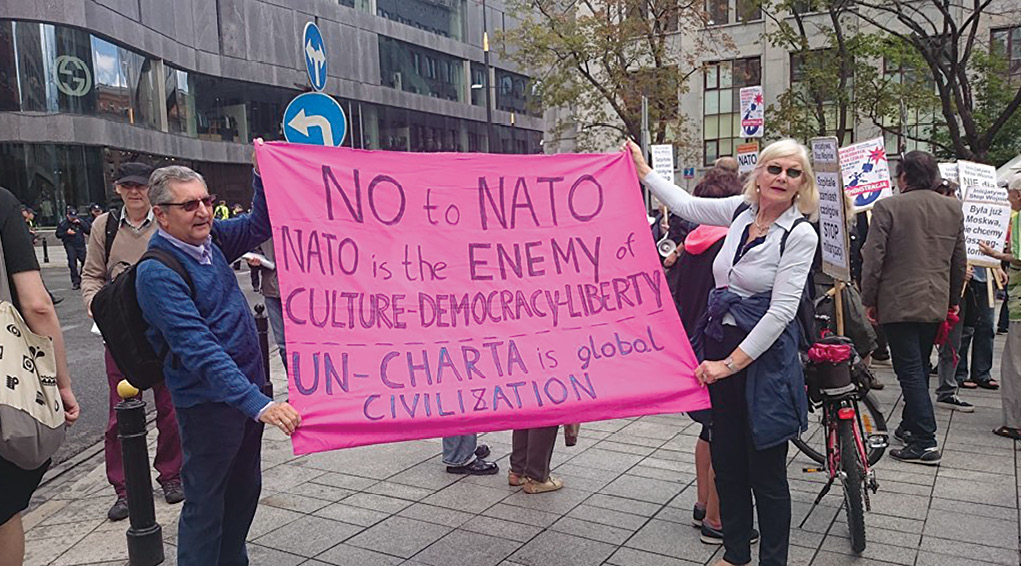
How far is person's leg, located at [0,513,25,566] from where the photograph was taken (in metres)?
2.75

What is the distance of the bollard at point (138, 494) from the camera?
3.80m

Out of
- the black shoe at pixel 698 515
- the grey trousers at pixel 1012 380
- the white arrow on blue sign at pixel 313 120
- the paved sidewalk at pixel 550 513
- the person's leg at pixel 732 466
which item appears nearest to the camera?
the person's leg at pixel 732 466

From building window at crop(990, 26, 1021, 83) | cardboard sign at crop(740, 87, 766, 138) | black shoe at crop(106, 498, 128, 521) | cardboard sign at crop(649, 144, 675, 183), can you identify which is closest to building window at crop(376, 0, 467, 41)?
building window at crop(990, 26, 1021, 83)

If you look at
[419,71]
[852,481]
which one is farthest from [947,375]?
[419,71]

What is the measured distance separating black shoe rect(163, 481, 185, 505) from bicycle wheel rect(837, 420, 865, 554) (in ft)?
12.4

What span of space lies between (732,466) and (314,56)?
17.0 feet

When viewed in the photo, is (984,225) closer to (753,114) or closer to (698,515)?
(698,515)

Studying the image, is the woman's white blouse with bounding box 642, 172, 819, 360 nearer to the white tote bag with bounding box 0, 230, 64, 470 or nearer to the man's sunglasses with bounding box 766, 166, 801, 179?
the man's sunglasses with bounding box 766, 166, 801, 179

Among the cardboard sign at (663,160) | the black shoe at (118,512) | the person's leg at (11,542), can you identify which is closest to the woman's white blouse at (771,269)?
the person's leg at (11,542)

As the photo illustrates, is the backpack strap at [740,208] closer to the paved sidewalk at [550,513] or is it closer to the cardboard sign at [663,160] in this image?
the paved sidewalk at [550,513]

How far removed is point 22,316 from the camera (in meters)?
2.90

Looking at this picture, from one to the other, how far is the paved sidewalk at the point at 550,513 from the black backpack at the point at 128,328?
134cm

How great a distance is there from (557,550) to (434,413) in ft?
4.38

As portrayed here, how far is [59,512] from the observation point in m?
4.69
